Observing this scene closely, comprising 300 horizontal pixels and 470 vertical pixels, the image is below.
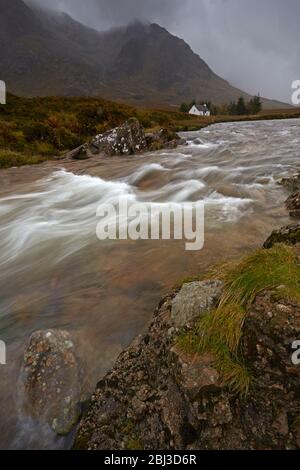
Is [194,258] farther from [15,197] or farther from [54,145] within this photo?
[54,145]

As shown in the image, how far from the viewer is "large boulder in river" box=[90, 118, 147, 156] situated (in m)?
18.4

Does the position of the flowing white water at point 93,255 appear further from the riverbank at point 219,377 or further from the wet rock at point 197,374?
the wet rock at point 197,374

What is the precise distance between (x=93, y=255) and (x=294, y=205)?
495 centimetres

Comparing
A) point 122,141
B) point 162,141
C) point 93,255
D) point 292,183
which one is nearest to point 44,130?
point 122,141

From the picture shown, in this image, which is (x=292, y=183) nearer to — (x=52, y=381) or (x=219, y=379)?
(x=219, y=379)

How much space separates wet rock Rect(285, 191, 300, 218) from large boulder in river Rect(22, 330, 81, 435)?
5.90m

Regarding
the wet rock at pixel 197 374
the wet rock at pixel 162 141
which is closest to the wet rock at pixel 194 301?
the wet rock at pixel 197 374

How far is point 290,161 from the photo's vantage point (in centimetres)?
1347

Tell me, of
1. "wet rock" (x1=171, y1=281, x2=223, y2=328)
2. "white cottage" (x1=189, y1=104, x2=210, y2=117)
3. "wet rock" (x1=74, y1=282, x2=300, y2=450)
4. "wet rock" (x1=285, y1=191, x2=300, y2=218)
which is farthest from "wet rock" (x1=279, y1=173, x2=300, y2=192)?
"white cottage" (x1=189, y1=104, x2=210, y2=117)

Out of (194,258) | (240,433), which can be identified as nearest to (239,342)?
(240,433)

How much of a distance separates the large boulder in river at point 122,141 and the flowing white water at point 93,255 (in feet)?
20.7

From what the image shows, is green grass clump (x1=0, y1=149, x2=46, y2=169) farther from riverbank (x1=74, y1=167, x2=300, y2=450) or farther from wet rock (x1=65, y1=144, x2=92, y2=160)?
riverbank (x1=74, y1=167, x2=300, y2=450)

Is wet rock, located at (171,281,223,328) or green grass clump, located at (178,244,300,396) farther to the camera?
wet rock, located at (171,281,223,328)
